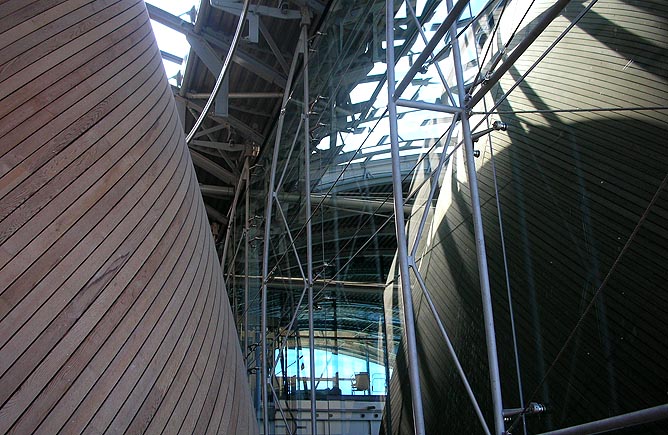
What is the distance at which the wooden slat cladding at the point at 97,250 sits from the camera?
Result: 387 centimetres

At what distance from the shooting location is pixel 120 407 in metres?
4.11

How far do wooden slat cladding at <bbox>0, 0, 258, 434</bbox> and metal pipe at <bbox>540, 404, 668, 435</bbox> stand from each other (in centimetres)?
240

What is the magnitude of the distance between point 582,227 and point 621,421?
4.25ft

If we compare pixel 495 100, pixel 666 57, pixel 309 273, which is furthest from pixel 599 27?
pixel 309 273

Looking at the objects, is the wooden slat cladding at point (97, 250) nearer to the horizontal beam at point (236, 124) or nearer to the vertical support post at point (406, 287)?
the vertical support post at point (406, 287)

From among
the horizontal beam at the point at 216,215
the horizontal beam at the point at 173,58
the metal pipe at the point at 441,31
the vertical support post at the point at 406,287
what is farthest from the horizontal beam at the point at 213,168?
the metal pipe at the point at 441,31

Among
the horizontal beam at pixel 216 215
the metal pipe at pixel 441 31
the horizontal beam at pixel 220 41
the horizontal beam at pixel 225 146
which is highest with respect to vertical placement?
the horizontal beam at pixel 216 215

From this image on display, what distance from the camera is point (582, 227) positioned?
411cm

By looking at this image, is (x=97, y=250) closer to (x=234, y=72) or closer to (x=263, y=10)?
(x=263, y=10)

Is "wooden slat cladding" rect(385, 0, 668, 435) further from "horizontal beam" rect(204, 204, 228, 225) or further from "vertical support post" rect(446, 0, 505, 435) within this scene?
"horizontal beam" rect(204, 204, 228, 225)

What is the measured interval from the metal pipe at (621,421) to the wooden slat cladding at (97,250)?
94.4 inches

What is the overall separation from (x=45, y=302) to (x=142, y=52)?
291 centimetres

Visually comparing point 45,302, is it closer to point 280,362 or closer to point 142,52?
point 142,52

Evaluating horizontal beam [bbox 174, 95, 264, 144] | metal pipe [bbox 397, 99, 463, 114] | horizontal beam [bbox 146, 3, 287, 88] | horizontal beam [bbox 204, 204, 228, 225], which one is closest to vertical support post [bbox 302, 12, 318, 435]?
horizontal beam [bbox 146, 3, 287, 88]
